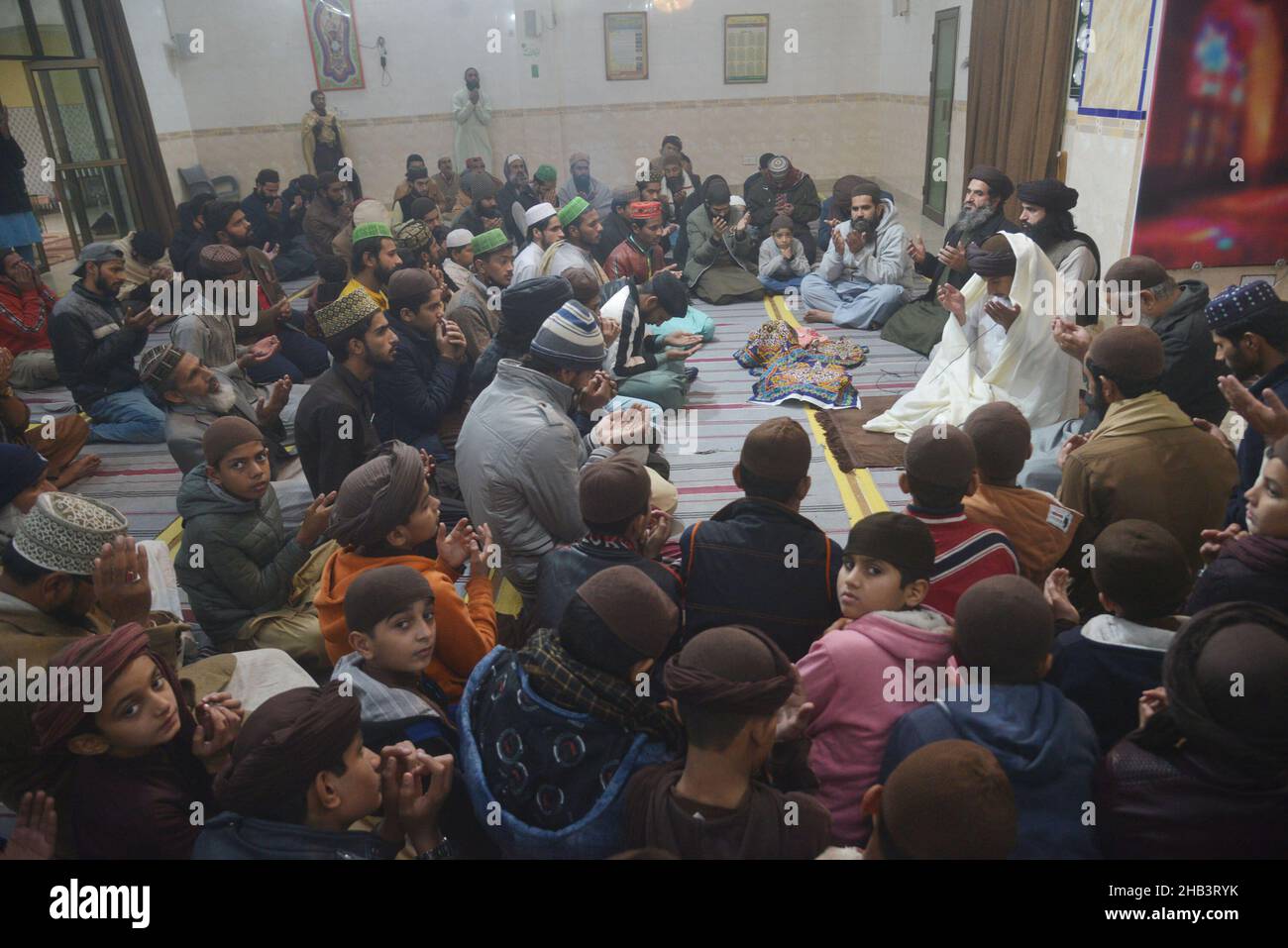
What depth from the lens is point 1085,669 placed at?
188 centimetres

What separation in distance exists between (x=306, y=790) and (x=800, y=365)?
14.2ft

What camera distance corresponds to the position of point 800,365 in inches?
214

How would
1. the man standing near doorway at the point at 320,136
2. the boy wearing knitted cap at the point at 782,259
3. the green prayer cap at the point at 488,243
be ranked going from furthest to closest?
the man standing near doorway at the point at 320,136 → the boy wearing knitted cap at the point at 782,259 → the green prayer cap at the point at 488,243

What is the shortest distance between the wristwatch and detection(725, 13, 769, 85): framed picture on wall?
38.1ft

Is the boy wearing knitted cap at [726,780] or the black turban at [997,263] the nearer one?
the boy wearing knitted cap at [726,780]

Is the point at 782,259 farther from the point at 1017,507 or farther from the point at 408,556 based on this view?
the point at 408,556

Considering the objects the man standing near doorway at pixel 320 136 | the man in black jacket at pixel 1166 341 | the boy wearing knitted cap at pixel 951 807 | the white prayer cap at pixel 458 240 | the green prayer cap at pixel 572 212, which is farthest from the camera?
the man standing near doorway at pixel 320 136

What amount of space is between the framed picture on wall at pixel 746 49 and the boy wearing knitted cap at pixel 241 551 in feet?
34.5

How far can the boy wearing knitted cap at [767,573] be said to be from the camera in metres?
2.23

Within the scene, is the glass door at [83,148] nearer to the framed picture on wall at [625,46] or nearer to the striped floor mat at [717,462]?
the striped floor mat at [717,462]

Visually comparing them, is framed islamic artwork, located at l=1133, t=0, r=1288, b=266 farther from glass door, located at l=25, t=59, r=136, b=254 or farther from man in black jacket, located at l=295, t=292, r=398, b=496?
glass door, located at l=25, t=59, r=136, b=254

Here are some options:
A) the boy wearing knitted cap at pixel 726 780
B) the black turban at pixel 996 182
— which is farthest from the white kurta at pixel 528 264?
the boy wearing knitted cap at pixel 726 780

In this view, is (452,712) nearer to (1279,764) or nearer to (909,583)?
(909,583)
